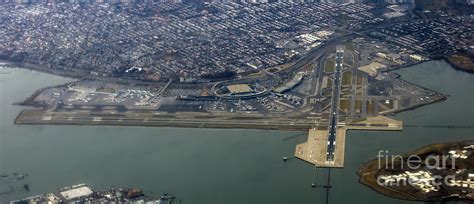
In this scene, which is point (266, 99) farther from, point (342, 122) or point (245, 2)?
point (245, 2)

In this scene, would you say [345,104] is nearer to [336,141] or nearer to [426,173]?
[336,141]

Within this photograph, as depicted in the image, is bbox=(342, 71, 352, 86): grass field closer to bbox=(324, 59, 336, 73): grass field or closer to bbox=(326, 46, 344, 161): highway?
bbox=(326, 46, 344, 161): highway

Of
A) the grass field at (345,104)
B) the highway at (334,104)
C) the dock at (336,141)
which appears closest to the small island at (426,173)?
the dock at (336,141)

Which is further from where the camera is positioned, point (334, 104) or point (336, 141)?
point (334, 104)

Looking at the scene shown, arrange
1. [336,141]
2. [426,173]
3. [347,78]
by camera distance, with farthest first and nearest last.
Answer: [347,78] < [336,141] < [426,173]

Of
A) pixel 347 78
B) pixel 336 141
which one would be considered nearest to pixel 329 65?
pixel 347 78

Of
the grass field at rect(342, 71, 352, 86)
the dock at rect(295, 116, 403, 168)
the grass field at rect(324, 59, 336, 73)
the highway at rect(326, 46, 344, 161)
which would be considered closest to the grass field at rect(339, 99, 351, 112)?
the highway at rect(326, 46, 344, 161)

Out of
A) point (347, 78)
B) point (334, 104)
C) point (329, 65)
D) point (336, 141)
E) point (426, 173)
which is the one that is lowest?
point (426, 173)
